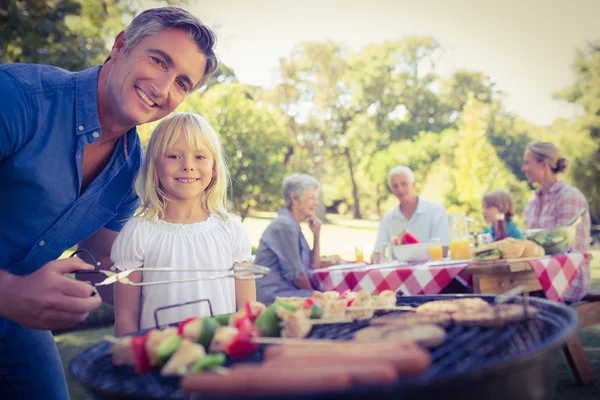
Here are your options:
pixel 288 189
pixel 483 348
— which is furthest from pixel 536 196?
pixel 483 348

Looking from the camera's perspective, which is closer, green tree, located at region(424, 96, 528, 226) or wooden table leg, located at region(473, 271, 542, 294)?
wooden table leg, located at region(473, 271, 542, 294)

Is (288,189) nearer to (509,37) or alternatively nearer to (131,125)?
(131,125)

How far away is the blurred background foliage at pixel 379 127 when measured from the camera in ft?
67.2

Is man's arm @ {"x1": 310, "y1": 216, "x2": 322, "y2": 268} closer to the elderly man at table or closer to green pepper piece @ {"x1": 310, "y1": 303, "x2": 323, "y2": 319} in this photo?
the elderly man at table

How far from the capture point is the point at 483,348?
1220mm

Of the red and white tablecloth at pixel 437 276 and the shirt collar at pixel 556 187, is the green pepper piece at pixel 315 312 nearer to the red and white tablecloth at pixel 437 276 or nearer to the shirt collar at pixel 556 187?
the red and white tablecloth at pixel 437 276

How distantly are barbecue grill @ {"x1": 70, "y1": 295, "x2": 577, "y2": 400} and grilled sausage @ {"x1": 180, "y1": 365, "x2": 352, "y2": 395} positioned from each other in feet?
0.08

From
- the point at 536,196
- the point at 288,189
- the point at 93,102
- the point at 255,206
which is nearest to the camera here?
the point at 93,102

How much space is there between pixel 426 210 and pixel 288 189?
5.89 feet

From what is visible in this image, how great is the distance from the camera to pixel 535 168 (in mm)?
5555

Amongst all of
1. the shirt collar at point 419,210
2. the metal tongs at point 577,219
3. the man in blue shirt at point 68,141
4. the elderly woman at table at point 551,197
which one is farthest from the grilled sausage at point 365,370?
the shirt collar at point 419,210

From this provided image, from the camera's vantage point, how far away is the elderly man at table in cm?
614

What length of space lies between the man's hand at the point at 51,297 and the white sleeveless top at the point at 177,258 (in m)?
0.70

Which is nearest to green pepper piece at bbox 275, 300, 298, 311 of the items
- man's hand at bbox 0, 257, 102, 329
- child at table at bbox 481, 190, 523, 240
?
man's hand at bbox 0, 257, 102, 329
